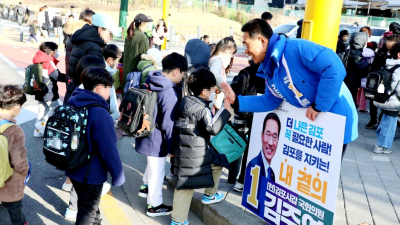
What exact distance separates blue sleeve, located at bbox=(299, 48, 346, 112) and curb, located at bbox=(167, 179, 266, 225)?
1340 millimetres

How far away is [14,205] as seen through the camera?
338 cm

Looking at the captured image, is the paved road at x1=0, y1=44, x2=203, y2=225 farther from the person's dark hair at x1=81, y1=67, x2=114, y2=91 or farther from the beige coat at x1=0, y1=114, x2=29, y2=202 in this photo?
the person's dark hair at x1=81, y1=67, x2=114, y2=91

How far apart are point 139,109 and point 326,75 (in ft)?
5.70

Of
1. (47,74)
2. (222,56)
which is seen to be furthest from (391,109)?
(47,74)

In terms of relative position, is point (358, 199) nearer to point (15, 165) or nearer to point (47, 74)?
point (15, 165)

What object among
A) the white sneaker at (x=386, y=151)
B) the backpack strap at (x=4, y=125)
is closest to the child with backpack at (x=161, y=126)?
the backpack strap at (x=4, y=125)

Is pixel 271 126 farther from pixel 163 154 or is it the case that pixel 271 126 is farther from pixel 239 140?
pixel 163 154

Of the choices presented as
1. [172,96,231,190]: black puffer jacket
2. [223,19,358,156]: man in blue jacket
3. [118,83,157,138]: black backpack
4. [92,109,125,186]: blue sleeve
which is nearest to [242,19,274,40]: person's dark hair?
[223,19,358,156]: man in blue jacket

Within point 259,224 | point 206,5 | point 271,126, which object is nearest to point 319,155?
point 271,126

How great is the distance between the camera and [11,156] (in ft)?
10.7

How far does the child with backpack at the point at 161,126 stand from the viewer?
3.77m

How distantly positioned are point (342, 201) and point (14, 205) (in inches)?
121

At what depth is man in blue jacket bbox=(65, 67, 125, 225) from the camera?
3.16 metres

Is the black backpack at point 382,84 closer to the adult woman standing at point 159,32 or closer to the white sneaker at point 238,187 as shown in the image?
the white sneaker at point 238,187
